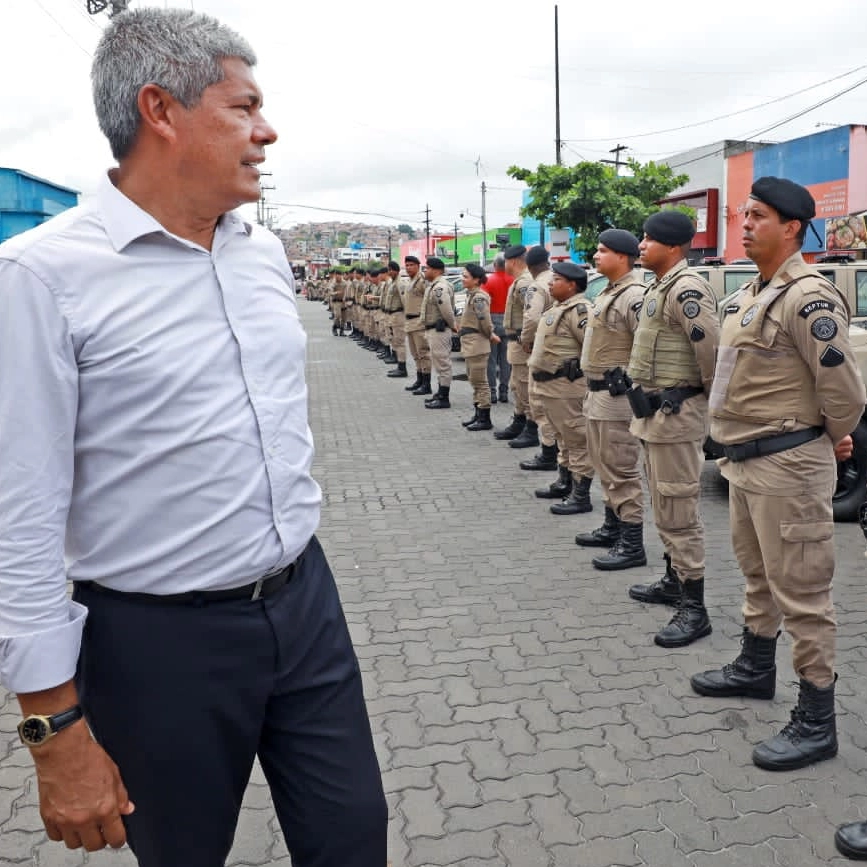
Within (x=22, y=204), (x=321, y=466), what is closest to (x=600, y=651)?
(x=321, y=466)

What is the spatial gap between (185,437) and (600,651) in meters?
2.93

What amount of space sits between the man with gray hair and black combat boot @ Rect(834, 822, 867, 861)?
5.19 ft

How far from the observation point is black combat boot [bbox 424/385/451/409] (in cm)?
1188

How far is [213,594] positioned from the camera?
1.57m

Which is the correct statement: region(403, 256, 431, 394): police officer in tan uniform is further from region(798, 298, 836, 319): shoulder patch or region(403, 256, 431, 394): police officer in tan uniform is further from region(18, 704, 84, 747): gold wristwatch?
region(18, 704, 84, 747): gold wristwatch

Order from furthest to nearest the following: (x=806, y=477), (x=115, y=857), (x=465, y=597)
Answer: (x=465, y=597)
(x=806, y=477)
(x=115, y=857)

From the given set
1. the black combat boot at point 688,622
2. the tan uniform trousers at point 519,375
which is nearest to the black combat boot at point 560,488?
the tan uniform trousers at point 519,375

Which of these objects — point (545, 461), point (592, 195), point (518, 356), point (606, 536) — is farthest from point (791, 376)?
point (592, 195)

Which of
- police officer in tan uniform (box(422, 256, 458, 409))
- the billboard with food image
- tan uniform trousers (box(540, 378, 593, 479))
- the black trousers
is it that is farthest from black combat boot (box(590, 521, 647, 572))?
the billboard with food image

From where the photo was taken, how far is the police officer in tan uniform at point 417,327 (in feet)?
43.9

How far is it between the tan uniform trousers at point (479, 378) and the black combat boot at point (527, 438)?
39.2 inches

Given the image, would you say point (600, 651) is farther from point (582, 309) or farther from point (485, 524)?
point (582, 309)

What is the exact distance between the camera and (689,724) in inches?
131

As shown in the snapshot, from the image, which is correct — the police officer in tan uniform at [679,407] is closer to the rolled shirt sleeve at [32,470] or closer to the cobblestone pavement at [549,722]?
the cobblestone pavement at [549,722]
